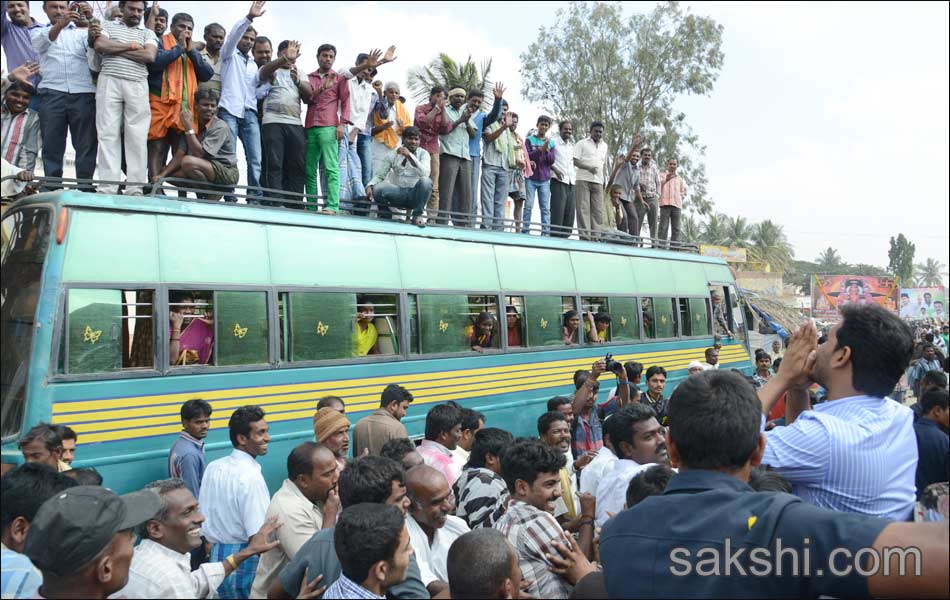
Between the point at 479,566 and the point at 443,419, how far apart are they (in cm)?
287

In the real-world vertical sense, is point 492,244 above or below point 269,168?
below

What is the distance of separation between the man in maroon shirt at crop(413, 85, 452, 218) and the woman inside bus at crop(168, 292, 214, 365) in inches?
164

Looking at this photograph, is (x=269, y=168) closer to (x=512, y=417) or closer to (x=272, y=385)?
(x=272, y=385)

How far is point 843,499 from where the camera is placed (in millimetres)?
2480

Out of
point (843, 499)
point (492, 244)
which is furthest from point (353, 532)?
point (492, 244)

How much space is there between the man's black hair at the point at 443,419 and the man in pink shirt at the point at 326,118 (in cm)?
382

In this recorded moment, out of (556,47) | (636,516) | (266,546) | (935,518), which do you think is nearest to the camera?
(935,518)

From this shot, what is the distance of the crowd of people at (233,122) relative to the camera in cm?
731

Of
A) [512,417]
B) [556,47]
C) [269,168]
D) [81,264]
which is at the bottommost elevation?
[512,417]

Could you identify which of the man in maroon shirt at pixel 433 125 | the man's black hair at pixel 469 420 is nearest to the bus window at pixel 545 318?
the man in maroon shirt at pixel 433 125

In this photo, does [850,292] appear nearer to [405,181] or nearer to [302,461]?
[405,181]

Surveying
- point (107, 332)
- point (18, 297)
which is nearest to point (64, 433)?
point (107, 332)

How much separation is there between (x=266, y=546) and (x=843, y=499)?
2.57 m

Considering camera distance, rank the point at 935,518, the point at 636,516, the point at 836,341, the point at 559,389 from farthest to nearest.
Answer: the point at 559,389, the point at 836,341, the point at 636,516, the point at 935,518
